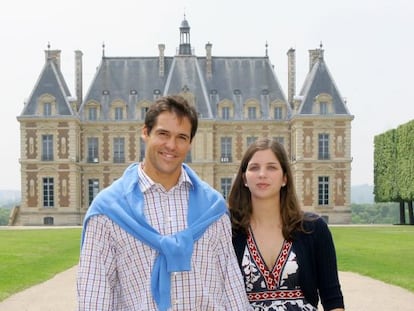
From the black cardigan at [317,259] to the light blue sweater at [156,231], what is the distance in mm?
510

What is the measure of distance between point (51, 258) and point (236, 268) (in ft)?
36.0

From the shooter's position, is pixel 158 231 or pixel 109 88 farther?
pixel 109 88

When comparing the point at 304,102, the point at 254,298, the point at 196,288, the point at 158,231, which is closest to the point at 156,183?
the point at 158,231

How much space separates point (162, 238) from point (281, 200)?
931mm

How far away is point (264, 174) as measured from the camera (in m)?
3.30

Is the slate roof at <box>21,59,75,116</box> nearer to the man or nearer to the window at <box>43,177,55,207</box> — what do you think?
the window at <box>43,177,55,207</box>

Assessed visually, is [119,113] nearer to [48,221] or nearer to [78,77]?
[78,77]

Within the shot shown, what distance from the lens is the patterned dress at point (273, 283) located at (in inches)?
126

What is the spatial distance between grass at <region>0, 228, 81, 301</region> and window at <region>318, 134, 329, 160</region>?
19754mm

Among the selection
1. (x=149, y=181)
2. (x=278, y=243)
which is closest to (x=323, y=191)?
(x=278, y=243)

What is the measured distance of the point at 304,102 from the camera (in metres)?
35.3

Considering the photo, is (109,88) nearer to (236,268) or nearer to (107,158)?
(107,158)

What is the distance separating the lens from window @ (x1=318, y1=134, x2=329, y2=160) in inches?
1379

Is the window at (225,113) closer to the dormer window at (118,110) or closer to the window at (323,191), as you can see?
the dormer window at (118,110)
